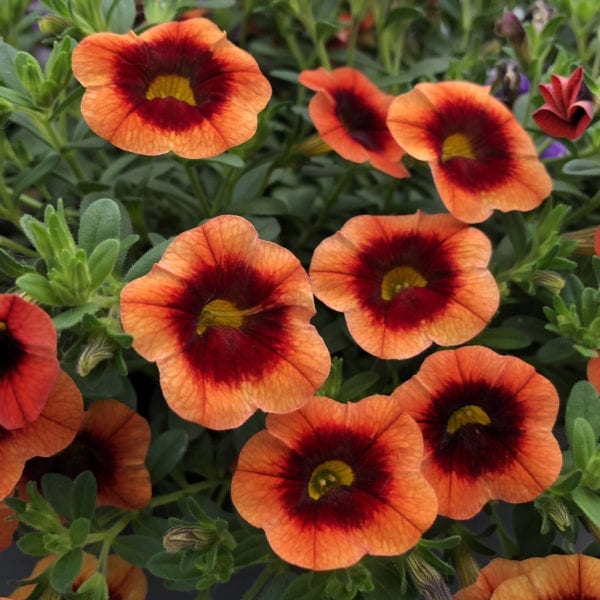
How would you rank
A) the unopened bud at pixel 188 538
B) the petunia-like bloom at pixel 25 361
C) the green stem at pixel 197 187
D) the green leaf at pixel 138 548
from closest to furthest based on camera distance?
1. the petunia-like bloom at pixel 25 361
2. the unopened bud at pixel 188 538
3. the green leaf at pixel 138 548
4. the green stem at pixel 197 187

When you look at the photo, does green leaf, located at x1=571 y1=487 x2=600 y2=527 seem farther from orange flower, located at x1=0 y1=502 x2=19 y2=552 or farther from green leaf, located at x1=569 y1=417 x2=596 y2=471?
orange flower, located at x1=0 y1=502 x2=19 y2=552

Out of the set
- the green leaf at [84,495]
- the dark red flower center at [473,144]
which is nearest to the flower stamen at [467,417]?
the dark red flower center at [473,144]

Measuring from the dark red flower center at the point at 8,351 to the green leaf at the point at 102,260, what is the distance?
0.30 feet

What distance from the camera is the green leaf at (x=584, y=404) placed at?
2.64 ft

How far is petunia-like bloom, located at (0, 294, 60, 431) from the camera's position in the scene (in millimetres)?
633

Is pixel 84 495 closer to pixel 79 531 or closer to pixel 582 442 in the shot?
pixel 79 531

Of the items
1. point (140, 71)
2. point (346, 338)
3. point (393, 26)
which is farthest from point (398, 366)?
point (393, 26)

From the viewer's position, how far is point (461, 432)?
31.5 inches

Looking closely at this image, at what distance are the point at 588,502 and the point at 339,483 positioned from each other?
0.25 meters

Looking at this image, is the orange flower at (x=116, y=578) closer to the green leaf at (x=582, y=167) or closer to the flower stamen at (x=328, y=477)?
the flower stamen at (x=328, y=477)

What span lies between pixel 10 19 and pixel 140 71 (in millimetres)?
311

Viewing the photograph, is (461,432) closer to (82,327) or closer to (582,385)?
(582,385)

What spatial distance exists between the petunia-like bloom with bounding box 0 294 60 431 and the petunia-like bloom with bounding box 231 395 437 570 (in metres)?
0.19

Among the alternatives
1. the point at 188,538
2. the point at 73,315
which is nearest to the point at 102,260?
the point at 73,315
